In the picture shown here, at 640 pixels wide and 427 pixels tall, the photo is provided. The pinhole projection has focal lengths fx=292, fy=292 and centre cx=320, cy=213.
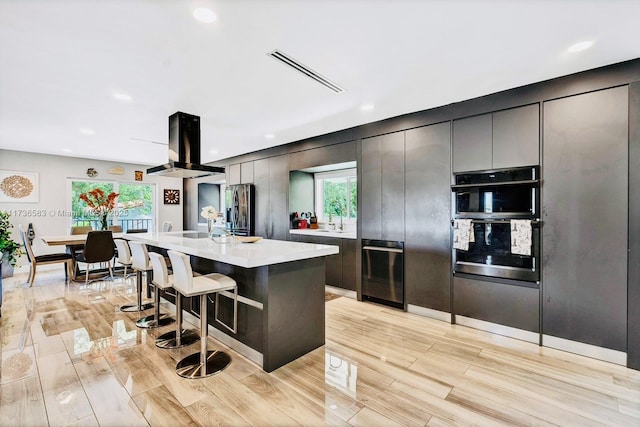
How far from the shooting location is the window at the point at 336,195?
5.18 metres

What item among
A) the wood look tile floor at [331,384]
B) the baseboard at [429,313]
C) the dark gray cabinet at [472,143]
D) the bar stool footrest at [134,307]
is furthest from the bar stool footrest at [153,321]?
the dark gray cabinet at [472,143]

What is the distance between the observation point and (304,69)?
8.52ft

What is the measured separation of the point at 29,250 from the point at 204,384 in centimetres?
492

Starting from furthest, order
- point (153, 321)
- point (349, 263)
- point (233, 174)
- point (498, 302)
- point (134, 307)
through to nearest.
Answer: point (233, 174) → point (349, 263) → point (134, 307) → point (153, 321) → point (498, 302)

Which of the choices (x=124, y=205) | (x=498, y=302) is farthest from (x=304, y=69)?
(x=124, y=205)

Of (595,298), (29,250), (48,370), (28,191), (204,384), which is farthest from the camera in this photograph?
(28,191)

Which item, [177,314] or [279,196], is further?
[279,196]

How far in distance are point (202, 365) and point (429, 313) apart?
255cm

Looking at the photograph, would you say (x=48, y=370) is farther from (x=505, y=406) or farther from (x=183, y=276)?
(x=505, y=406)

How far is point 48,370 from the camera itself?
232 centimetres

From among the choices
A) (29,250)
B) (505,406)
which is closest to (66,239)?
(29,250)

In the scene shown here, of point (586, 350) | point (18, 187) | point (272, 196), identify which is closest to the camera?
point (586, 350)

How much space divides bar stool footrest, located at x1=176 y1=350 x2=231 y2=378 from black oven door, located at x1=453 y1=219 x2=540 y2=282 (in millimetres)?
2563

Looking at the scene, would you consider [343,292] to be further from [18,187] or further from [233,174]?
[18,187]
